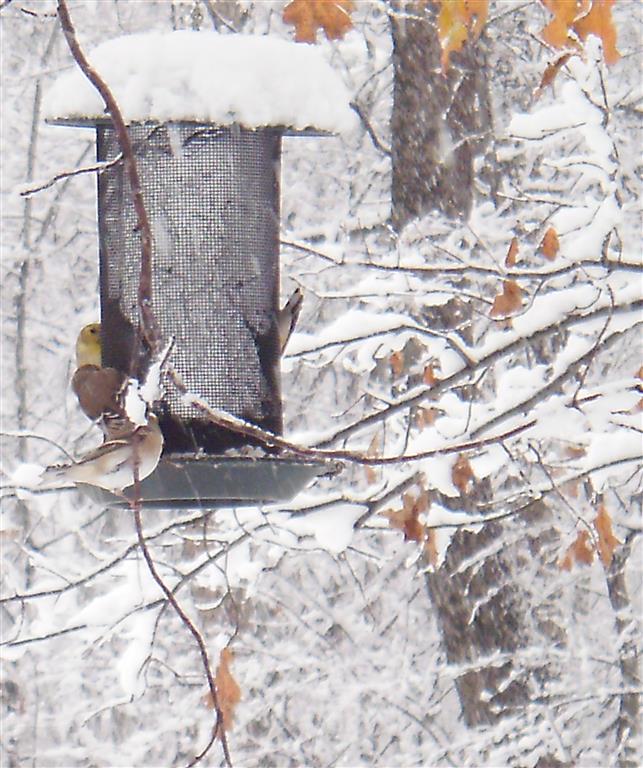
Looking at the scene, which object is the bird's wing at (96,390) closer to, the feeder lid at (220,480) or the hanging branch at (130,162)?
the feeder lid at (220,480)

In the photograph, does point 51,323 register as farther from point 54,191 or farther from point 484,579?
point 484,579

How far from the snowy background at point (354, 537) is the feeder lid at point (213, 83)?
1920 millimetres

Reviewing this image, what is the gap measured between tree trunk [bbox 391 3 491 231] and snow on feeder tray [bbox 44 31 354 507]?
8.21 ft

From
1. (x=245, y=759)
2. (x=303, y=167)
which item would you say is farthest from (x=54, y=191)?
(x=245, y=759)

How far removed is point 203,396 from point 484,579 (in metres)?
3.02

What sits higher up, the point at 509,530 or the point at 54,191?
the point at 54,191

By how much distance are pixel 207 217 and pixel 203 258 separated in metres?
0.11

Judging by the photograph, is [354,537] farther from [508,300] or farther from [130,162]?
[130,162]

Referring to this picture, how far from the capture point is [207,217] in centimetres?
384

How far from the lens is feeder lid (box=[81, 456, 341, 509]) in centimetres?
332

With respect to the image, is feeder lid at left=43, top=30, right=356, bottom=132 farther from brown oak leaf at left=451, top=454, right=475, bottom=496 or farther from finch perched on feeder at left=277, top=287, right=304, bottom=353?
brown oak leaf at left=451, top=454, right=475, bottom=496

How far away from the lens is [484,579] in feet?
21.2

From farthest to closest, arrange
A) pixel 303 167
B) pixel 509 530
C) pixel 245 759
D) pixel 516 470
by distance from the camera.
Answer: pixel 303 167, pixel 245 759, pixel 509 530, pixel 516 470

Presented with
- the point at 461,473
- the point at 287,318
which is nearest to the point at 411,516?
the point at 461,473
